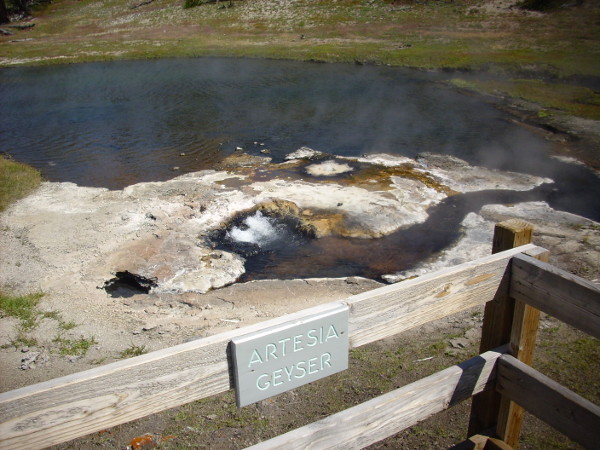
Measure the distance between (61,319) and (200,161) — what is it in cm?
879

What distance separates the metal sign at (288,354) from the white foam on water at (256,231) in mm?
7426

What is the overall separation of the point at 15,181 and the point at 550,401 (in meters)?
13.8

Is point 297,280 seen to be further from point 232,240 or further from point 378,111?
point 378,111

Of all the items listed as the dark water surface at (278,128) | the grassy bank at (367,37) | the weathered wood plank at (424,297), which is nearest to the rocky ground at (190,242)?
the dark water surface at (278,128)

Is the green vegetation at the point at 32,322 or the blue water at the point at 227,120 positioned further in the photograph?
the blue water at the point at 227,120

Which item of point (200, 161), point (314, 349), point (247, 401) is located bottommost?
point (200, 161)

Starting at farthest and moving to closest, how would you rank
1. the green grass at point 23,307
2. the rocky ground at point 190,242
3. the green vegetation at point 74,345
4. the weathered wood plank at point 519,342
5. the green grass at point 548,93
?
the green grass at point 548,93 → the green grass at point 23,307 → the rocky ground at point 190,242 → the green vegetation at point 74,345 → the weathered wood plank at point 519,342

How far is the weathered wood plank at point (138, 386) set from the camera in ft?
5.57

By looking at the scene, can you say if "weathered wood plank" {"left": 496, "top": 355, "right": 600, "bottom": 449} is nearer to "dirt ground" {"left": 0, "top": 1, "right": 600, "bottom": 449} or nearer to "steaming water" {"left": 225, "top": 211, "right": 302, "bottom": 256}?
"dirt ground" {"left": 0, "top": 1, "right": 600, "bottom": 449}

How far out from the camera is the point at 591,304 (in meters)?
2.38

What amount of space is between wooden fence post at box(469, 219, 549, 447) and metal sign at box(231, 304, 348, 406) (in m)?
1.18

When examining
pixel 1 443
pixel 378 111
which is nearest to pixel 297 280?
pixel 1 443

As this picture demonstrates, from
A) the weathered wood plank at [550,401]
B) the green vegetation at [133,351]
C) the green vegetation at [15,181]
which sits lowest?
the green vegetation at [15,181]

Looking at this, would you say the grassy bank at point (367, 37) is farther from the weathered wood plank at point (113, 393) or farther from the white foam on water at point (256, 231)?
the weathered wood plank at point (113, 393)
